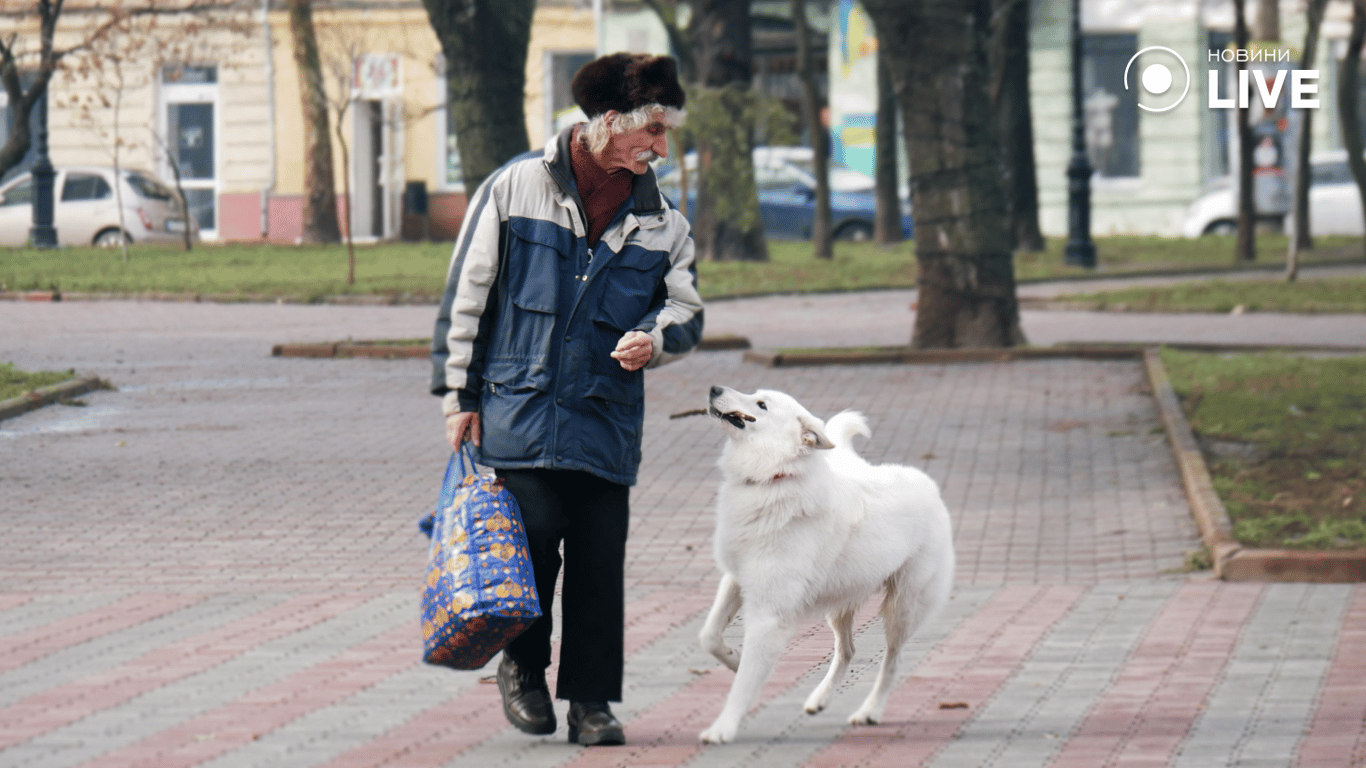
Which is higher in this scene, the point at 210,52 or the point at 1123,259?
the point at 210,52

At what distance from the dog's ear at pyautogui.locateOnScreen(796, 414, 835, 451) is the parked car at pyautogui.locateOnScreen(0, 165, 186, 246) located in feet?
97.9

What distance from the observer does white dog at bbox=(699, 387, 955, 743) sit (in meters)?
5.13

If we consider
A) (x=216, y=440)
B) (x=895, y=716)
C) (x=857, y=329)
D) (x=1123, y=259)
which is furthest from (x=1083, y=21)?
(x=895, y=716)

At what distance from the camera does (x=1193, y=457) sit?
10.8 meters

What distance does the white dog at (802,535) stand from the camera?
513 centimetres

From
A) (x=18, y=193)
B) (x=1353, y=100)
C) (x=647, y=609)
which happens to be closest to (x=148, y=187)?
(x=18, y=193)

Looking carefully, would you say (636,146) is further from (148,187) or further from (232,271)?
(148,187)

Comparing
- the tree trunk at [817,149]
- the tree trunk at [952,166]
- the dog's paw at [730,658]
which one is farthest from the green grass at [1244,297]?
the dog's paw at [730,658]

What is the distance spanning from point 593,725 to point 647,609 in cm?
214

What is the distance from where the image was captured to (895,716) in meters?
5.81

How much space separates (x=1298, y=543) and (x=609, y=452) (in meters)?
4.18

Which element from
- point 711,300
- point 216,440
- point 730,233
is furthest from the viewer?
point 730,233

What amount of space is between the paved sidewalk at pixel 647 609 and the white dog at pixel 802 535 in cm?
19

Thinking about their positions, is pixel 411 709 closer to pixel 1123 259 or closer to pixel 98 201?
pixel 1123 259
